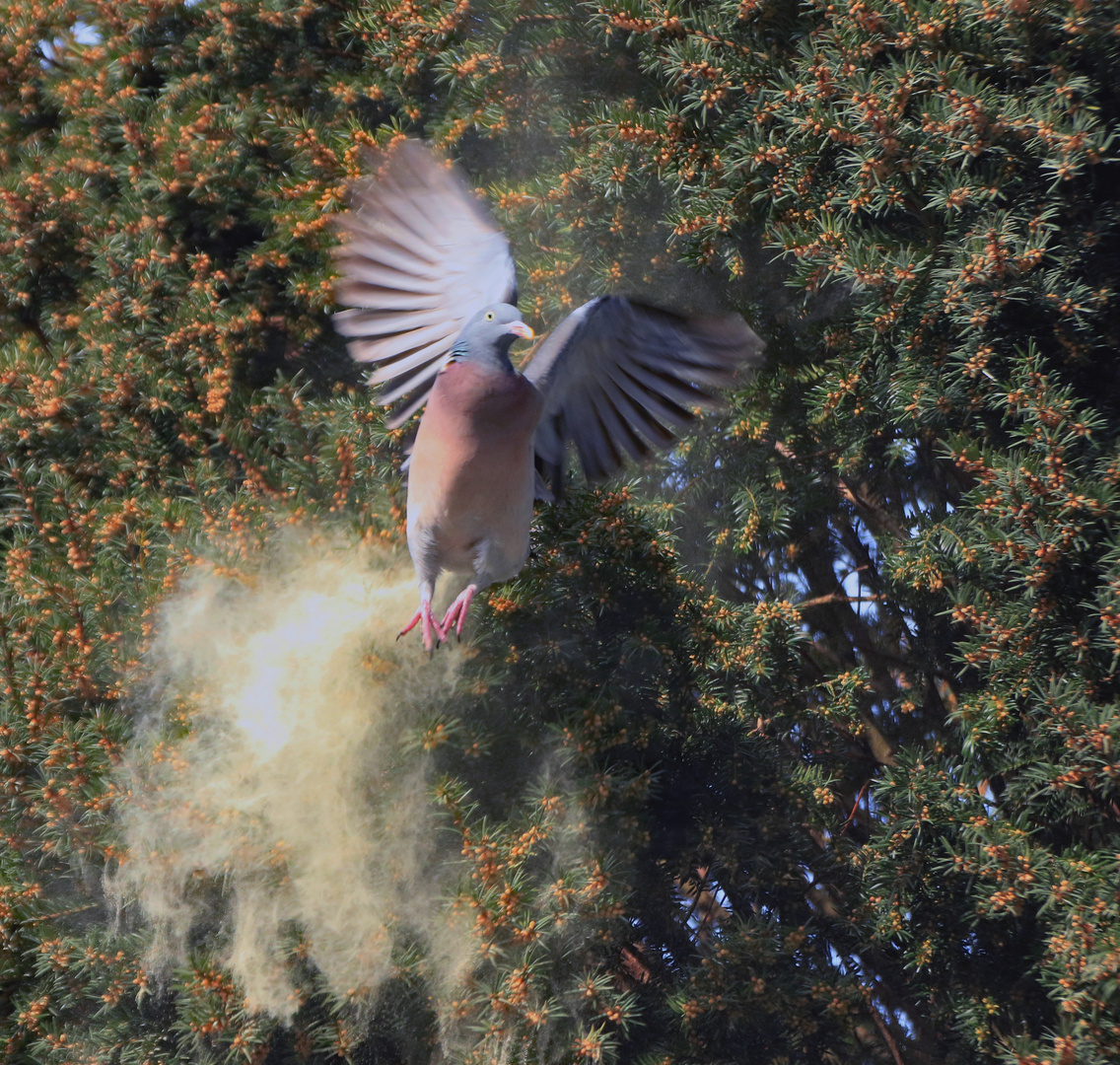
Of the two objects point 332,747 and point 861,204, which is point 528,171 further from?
point 332,747

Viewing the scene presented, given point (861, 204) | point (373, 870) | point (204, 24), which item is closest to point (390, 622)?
point (373, 870)

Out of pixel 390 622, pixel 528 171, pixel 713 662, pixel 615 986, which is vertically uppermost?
pixel 528 171

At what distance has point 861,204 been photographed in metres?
1.90

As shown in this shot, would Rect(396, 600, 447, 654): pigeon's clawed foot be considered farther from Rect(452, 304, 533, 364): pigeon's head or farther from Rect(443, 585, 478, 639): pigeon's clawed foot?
Rect(452, 304, 533, 364): pigeon's head

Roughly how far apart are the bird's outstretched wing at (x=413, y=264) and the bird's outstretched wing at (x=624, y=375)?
18 centimetres

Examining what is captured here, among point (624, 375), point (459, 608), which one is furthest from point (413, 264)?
point (459, 608)

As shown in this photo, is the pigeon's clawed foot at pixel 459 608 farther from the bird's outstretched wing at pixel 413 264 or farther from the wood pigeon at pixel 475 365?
the bird's outstretched wing at pixel 413 264

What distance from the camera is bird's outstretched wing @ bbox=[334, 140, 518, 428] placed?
188 centimetres

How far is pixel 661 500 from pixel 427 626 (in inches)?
25.0

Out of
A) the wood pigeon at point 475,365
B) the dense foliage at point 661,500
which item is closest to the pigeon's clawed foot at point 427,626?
the wood pigeon at point 475,365

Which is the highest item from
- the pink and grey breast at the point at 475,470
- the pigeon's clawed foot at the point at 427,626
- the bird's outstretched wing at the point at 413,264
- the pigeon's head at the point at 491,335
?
the bird's outstretched wing at the point at 413,264

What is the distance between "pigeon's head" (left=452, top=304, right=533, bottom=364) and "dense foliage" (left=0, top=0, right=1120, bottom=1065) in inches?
12.0

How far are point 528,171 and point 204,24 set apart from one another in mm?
747

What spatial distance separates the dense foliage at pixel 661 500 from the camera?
1772mm
